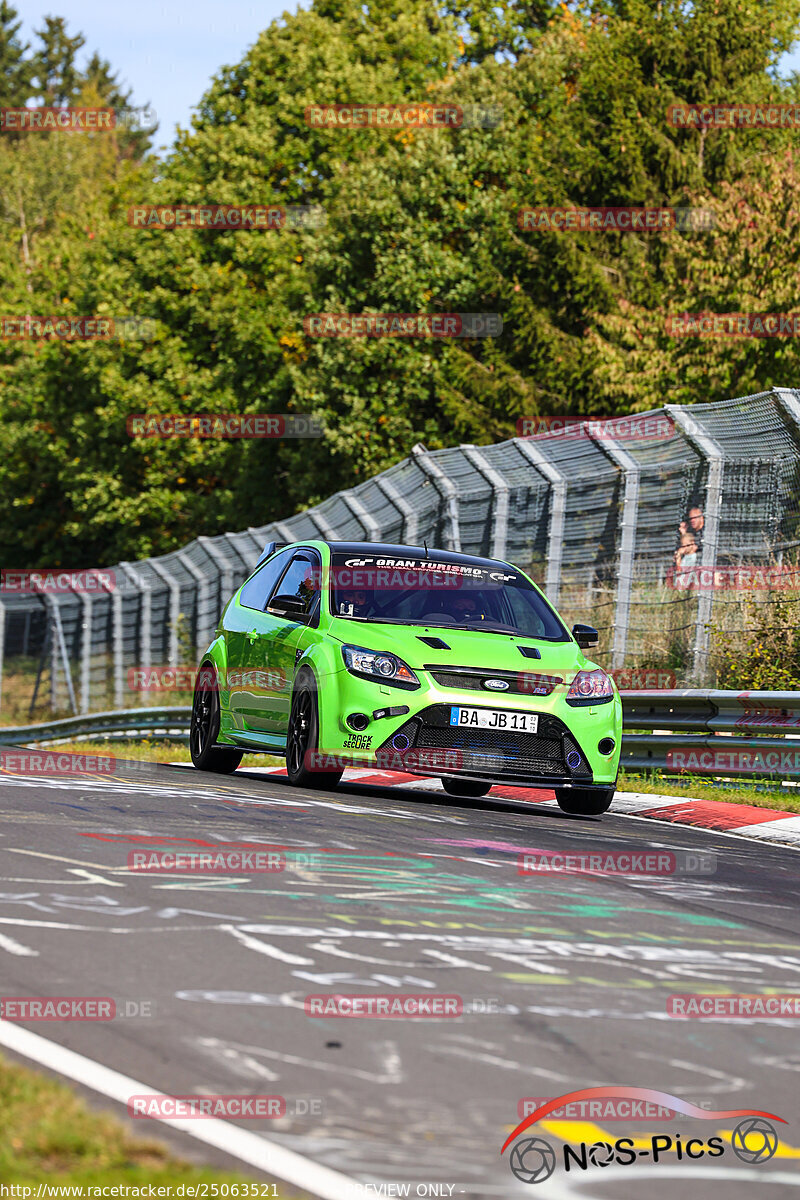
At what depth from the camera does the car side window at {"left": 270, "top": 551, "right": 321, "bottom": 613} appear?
12.4 metres

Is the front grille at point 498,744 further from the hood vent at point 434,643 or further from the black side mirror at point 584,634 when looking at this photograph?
the black side mirror at point 584,634

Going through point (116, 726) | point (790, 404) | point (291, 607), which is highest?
point (790, 404)

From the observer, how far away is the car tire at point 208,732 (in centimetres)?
1417

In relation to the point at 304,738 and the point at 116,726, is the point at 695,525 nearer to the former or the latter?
the point at 304,738

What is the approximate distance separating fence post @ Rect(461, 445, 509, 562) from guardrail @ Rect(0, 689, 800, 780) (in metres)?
3.98

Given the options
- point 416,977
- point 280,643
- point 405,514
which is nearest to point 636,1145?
point 416,977

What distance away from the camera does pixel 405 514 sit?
20062 millimetres

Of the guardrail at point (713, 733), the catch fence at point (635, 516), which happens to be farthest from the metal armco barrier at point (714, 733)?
the catch fence at point (635, 516)

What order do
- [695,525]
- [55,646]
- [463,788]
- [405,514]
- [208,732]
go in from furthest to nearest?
[55,646]
[405,514]
[695,525]
[208,732]
[463,788]

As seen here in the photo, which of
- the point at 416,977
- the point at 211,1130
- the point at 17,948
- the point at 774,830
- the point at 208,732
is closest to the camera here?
the point at 211,1130

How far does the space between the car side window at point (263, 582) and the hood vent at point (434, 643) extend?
2.17 metres

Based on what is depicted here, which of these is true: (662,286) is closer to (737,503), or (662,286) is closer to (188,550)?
(188,550)

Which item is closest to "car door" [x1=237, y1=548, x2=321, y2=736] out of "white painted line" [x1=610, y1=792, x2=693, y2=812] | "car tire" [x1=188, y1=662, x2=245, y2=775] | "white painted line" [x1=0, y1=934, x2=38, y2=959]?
"car tire" [x1=188, y1=662, x2=245, y2=775]

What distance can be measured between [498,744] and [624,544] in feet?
18.4
